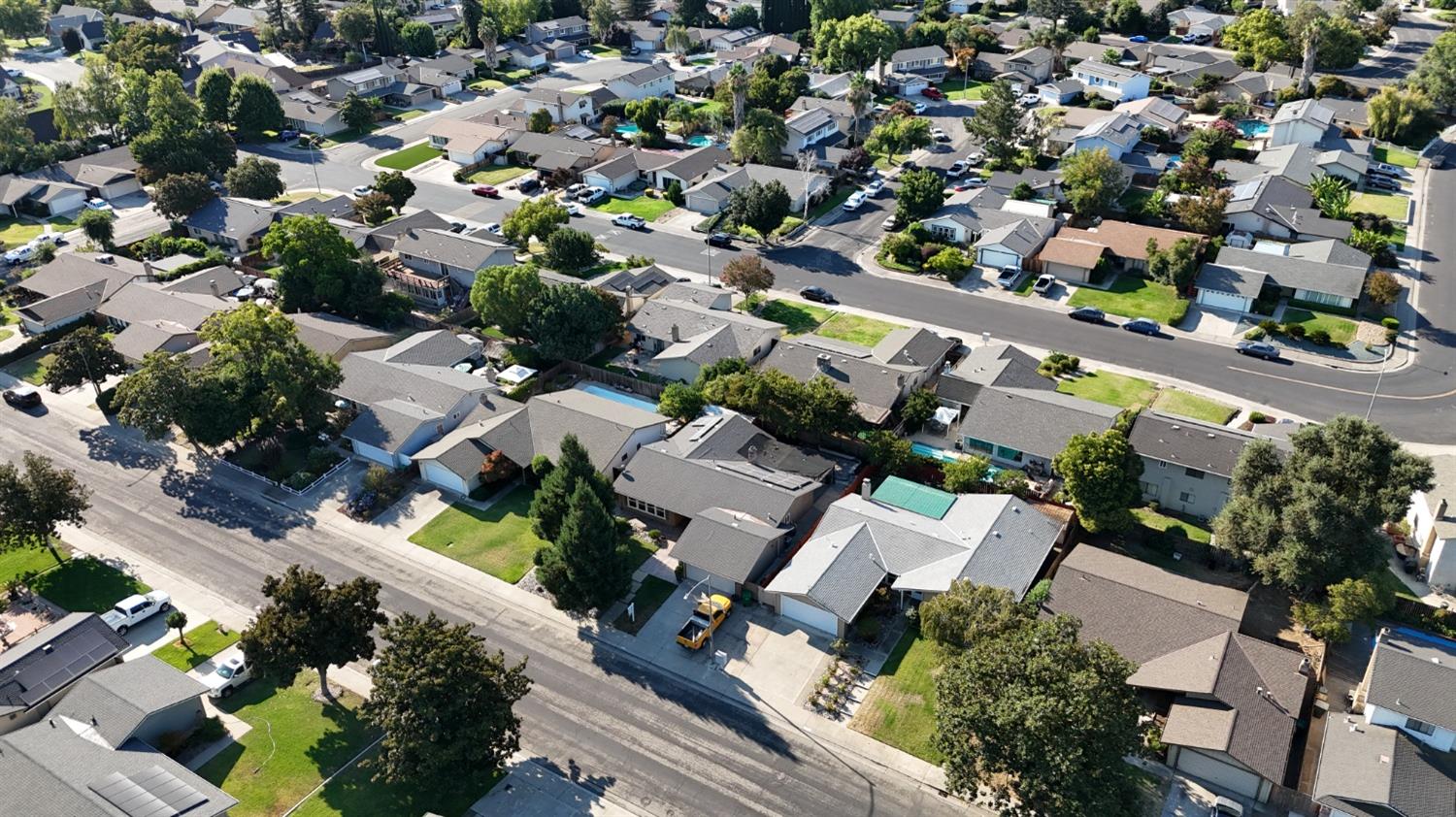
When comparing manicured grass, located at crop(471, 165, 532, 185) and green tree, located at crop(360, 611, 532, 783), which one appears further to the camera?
manicured grass, located at crop(471, 165, 532, 185)

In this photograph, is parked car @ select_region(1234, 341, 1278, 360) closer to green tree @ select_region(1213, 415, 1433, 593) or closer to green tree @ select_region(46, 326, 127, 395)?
green tree @ select_region(1213, 415, 1433, 593)

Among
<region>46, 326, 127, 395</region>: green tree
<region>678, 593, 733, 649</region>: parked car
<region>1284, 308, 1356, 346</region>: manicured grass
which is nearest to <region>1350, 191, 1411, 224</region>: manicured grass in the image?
<region>1284, 308, 1356, 346</region>: manicured grass

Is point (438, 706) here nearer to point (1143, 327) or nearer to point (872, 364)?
point (872, 364)

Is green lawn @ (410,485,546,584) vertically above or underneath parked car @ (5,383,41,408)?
underneath

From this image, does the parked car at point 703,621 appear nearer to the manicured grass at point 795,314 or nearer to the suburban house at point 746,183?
the manicured grass at point 795,314

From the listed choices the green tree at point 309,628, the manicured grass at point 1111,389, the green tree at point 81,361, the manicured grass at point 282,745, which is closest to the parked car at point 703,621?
the green tree at point 309,628

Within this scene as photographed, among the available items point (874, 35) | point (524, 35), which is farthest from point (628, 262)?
point (524, 35)

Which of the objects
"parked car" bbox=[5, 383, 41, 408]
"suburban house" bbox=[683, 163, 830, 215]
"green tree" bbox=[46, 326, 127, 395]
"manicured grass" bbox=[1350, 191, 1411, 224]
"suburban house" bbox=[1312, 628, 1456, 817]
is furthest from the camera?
"suburban house" bbox=[683, 163, 830, 215]
